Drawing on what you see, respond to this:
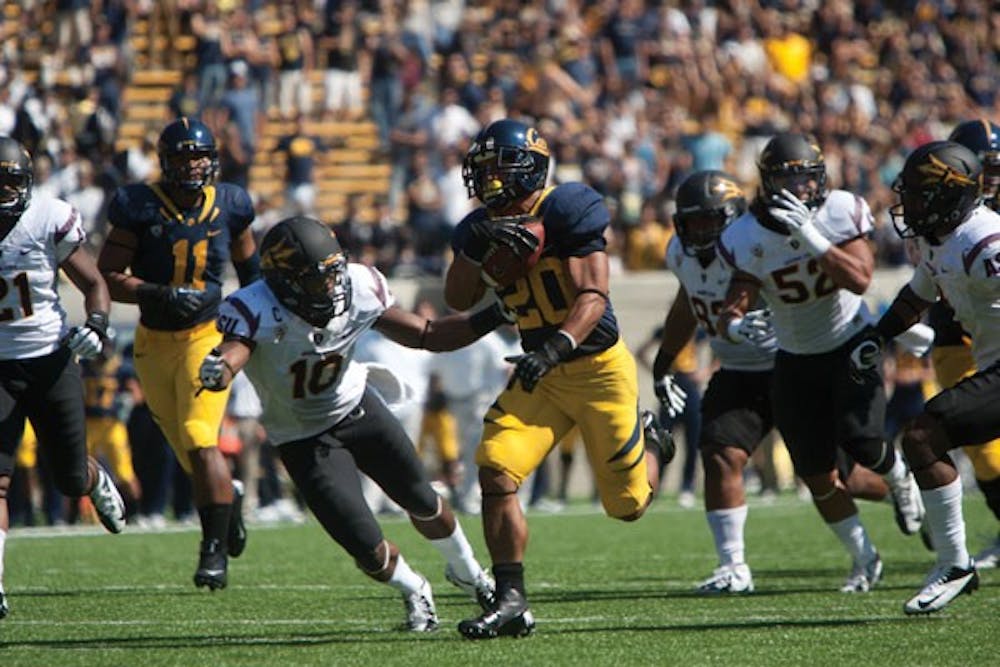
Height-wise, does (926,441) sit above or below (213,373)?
below

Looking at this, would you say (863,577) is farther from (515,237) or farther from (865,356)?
(515,237)

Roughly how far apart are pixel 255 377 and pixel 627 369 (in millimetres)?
1285

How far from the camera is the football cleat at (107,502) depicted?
24.4ft

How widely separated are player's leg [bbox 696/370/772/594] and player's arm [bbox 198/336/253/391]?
2442 mm

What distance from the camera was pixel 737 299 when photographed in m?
7.08

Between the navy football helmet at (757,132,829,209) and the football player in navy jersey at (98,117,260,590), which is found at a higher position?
the navy football helmet at (757,132,829,209)

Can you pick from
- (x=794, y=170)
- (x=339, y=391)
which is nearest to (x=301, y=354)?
(x=339, y=391)

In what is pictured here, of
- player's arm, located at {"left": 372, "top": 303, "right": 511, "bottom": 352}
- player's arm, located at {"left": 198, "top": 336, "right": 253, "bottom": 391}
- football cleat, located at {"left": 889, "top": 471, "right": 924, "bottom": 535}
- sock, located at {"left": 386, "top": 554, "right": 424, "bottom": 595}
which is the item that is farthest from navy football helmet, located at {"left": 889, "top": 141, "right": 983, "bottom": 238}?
player's arm, located at {"left": 198, "top": 336, "right": 253, "bottom": 391}

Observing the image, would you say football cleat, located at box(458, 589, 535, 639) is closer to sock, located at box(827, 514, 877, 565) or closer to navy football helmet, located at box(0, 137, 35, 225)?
sock, located at box(827, 514, 877, 565)

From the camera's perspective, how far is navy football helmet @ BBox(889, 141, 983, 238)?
245 inches

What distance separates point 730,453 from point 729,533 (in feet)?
1.10

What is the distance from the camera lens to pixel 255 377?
6.25 m

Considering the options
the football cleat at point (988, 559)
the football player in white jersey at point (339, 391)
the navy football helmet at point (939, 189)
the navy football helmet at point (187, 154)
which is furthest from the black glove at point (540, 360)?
the football cleat at point (988, 559)

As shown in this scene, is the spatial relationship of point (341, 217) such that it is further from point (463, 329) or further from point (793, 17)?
point (463, 329)
